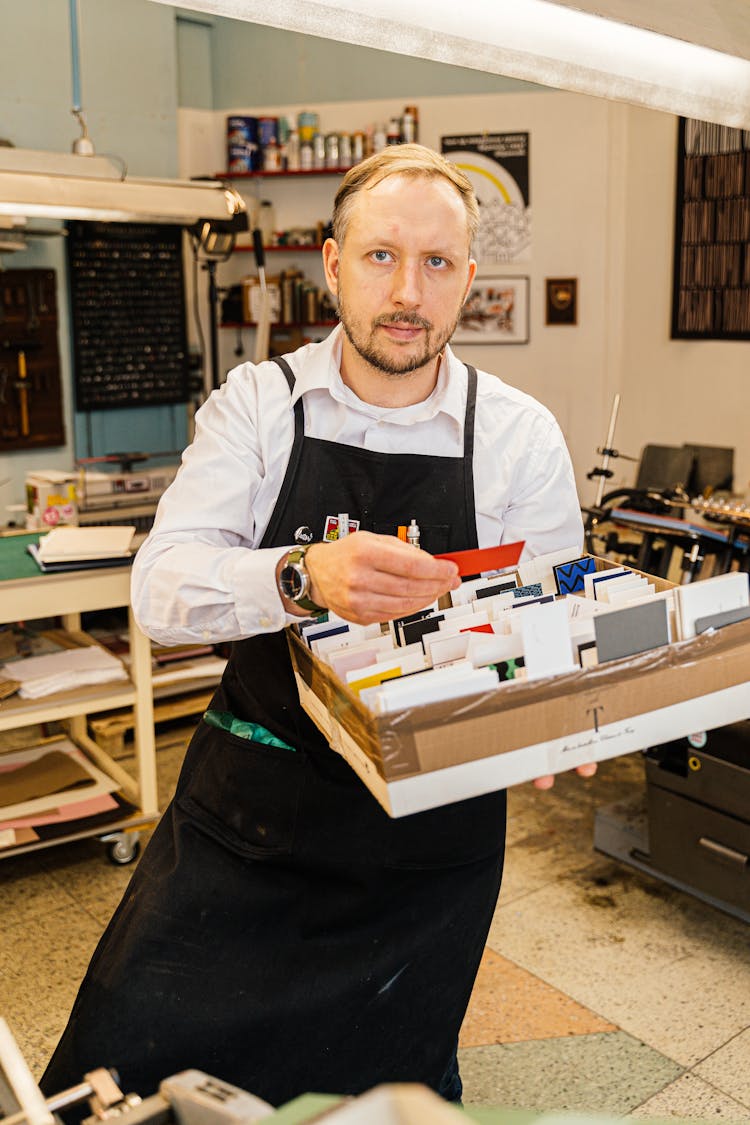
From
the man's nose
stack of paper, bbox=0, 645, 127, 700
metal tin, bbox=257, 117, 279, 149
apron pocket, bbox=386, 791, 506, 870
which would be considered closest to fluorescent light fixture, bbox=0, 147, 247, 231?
stack of paper, bbox=0, 645, 127, 700

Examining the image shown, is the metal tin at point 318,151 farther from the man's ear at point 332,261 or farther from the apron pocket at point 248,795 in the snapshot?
the apron pocket at point 248,795

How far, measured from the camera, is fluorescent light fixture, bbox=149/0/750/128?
3.92ft

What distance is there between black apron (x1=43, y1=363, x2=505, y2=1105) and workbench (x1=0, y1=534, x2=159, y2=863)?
156 cm

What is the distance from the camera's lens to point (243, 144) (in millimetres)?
6004

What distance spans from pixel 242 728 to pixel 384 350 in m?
0.67

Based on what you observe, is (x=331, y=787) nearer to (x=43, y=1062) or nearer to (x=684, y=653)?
(x=684, y=653)

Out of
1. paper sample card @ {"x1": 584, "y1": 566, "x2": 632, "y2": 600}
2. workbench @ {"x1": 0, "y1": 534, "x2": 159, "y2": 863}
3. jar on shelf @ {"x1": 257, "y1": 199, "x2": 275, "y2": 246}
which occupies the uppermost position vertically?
jar on shelf @ {"x1": 257, "y1": 199, "x2": 275, "y2": 246}

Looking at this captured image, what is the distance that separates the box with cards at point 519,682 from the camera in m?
1.20

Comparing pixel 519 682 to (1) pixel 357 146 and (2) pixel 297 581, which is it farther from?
A: (1) pixel 357 146

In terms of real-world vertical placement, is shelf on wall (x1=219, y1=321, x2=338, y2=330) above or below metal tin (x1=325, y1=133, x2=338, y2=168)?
below

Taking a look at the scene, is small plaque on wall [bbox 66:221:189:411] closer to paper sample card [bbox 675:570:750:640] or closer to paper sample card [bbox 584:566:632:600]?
paper sample card [bbox 584:566:632:600]

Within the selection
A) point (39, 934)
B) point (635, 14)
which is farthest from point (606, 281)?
point (635, 14)

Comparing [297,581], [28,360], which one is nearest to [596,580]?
[297,581]

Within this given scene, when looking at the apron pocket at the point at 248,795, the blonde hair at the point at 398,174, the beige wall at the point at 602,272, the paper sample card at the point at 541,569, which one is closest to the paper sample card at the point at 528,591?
the paper sample card at the point at 541,569
